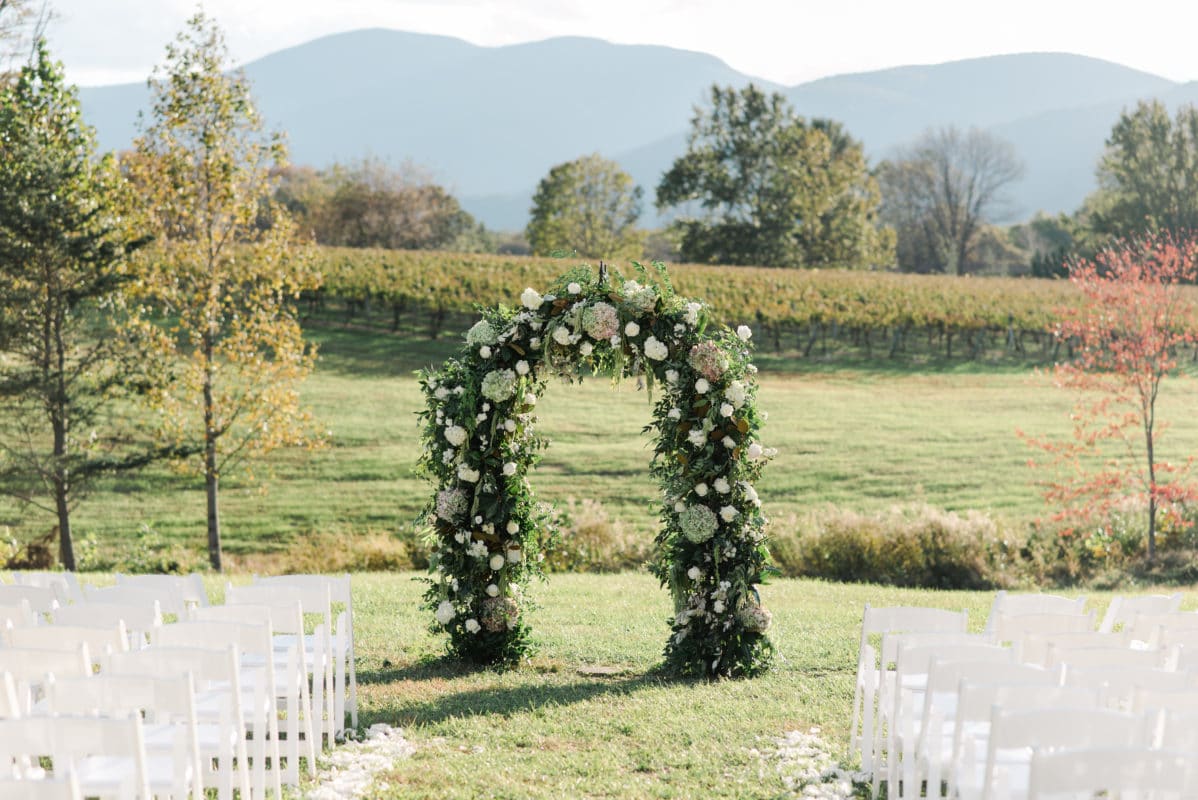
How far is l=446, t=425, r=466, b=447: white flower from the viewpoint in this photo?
836 cm

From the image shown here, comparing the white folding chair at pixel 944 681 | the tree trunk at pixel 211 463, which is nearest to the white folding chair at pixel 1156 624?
the white folding chair at pixel 944 681

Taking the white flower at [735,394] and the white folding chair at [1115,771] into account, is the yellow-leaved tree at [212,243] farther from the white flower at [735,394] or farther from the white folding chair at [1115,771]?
the white folding chair at [1115,771]

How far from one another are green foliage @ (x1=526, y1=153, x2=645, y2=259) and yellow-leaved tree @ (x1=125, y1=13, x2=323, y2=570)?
4041cm

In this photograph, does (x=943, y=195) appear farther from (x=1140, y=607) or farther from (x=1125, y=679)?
(x=1125, y=679)

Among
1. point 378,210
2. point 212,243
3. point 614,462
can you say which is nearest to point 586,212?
point 378,210

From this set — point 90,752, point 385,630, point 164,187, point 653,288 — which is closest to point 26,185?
point 164,187

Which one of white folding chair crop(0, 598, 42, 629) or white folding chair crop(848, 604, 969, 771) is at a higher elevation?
white folding chair crop(0, 598, 42, 629)

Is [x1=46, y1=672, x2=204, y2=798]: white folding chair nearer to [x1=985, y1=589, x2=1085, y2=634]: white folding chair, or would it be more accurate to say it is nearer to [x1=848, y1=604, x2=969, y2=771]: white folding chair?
[x1=848, y1=604, x2=969, y2=771]: white folding chair

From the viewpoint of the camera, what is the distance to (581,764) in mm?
6301

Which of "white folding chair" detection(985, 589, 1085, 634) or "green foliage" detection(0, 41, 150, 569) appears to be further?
"green foliage" detection(0, 41, 150, 569)

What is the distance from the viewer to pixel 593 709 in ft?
24.4

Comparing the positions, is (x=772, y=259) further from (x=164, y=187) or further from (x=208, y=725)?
(x=208, y=725)

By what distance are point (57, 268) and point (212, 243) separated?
205 centimetres

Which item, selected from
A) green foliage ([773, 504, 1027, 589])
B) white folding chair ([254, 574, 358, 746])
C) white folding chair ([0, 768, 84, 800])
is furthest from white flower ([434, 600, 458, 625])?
green foliage ([773, 504, 1027, 589])
